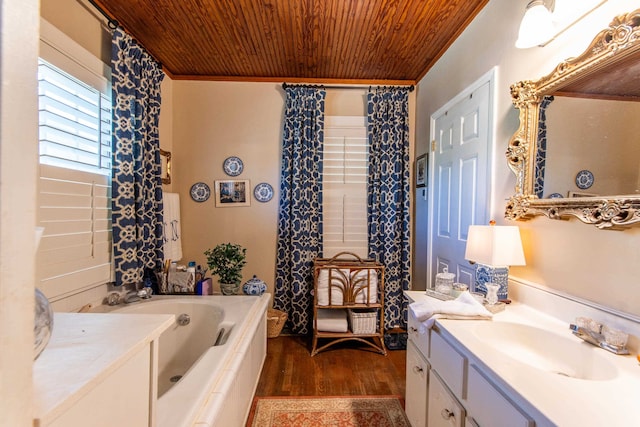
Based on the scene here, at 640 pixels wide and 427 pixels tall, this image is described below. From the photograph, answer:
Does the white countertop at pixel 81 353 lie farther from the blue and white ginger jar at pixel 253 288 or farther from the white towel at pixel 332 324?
the white towel at pixel 332 324

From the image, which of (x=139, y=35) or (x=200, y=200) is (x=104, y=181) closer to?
(x=200, y=200)

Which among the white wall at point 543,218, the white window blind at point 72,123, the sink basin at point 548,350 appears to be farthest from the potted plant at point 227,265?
the white wall at point 543,218

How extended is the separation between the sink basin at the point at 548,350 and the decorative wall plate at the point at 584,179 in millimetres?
563

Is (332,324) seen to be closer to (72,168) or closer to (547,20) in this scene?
(72,168)

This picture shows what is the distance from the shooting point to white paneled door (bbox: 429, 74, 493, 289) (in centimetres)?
170

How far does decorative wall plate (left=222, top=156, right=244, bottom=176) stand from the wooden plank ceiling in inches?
32.4

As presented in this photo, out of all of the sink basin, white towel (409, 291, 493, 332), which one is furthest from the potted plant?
the sink basin

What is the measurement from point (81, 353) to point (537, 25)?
1865mm

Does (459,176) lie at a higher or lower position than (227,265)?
higher

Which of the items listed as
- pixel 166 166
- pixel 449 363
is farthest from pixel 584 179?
pixel 166 166

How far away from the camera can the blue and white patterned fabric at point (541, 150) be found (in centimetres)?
122

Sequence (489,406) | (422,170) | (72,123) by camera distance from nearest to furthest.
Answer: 1. (489,406)
2. (72,123)
3. (422,170)

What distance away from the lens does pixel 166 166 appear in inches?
103

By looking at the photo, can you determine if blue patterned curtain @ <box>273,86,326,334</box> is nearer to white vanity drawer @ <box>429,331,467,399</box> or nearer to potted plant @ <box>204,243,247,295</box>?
potted plant @ <box>204,243,247,295</box>
